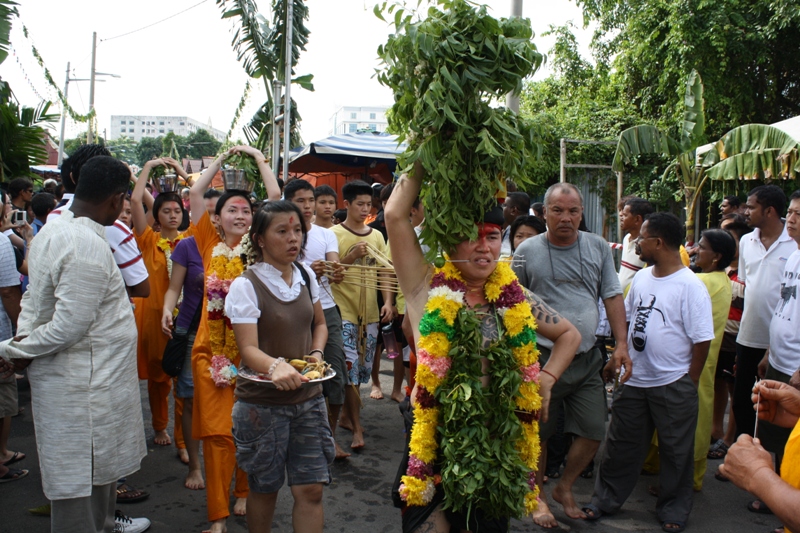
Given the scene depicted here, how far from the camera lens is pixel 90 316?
3215 millimetres

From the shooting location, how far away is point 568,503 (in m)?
4.67

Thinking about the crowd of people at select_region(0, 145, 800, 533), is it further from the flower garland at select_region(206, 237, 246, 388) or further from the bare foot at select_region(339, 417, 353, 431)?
the bare foot at select_region(339, 417, 353, 431)

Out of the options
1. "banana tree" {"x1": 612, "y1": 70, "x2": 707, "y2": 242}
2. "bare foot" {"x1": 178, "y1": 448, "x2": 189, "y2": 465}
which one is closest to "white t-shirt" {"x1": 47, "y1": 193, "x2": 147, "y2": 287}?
"bare foot" {"x1": 178, "y1": 448, "x2": 189, "y2": 465}

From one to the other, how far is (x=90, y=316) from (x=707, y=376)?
4535 millimetres

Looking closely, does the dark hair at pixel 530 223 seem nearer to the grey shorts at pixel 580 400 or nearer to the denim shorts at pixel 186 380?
the grey shorts at pixel 580 400

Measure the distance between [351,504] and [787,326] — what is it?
3451 mm

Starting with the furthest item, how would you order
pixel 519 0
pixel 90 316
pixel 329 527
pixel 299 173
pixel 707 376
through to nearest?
pixel 299 173 < pixel 519 0 < pixel 707 376 < pixel 329 527 < pixel 90 316

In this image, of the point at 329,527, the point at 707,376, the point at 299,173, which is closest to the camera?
the point at 329,527

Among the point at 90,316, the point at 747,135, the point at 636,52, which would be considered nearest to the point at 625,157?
the point at 747,135

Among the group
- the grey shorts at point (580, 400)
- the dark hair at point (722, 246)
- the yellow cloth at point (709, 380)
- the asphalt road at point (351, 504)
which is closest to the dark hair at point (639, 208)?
the dark hair at point (722, 246)

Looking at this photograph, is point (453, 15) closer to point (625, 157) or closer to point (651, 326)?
point (651, 326)

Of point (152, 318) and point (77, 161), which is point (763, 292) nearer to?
point (152, 318)

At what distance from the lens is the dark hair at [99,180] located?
10.9ft

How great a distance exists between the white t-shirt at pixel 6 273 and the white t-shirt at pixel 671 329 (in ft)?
15.4
